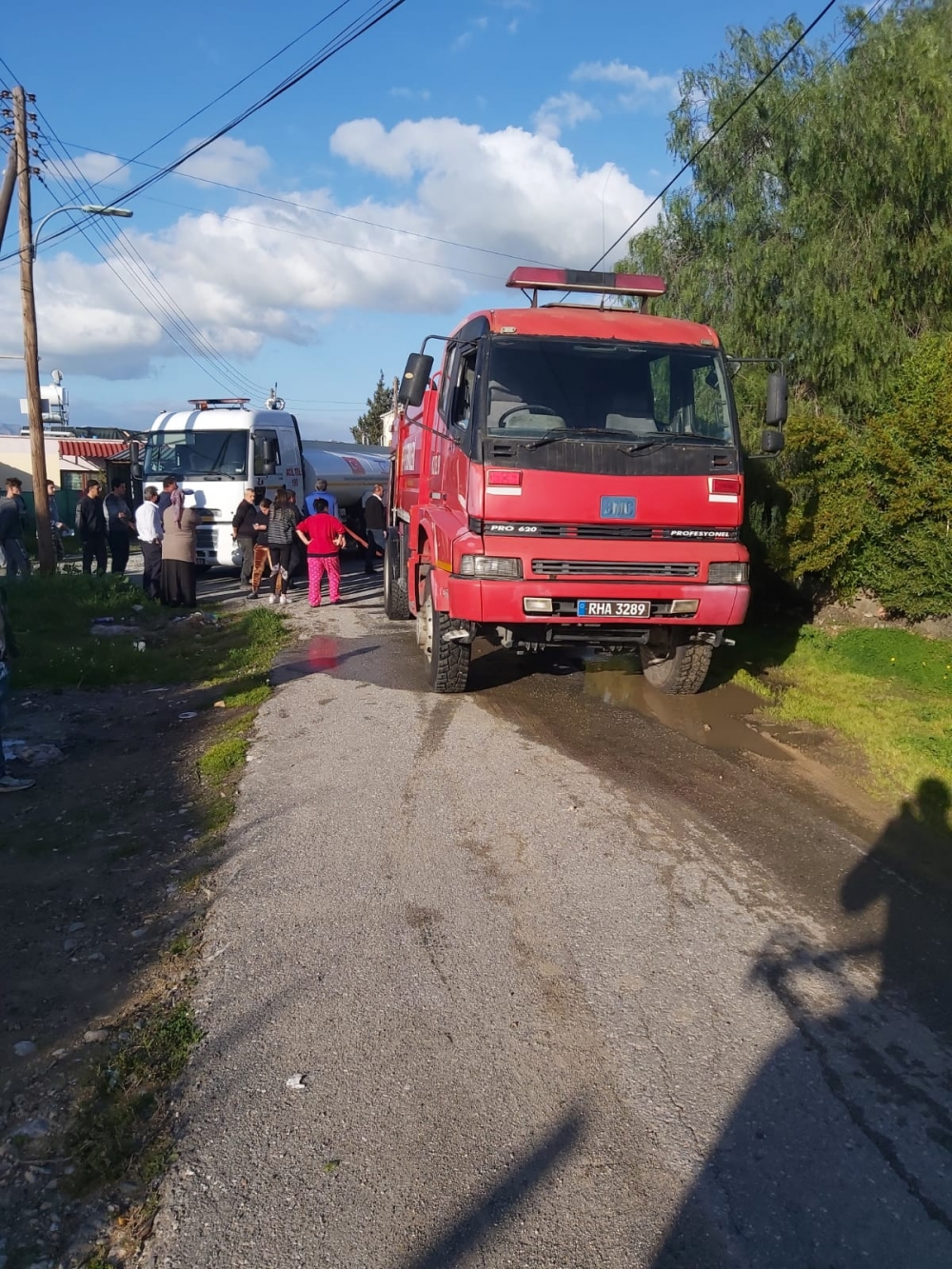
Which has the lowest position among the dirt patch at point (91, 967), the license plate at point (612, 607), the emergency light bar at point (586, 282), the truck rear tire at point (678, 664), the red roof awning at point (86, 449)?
the dirt patch at point (91, 967)

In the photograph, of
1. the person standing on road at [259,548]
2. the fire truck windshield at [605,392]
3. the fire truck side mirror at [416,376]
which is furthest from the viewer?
the person standing on road at [259,548]

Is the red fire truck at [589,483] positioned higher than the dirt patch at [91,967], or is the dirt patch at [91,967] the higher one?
the red fire truck at [589,483]

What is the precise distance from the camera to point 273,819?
5.64 metres

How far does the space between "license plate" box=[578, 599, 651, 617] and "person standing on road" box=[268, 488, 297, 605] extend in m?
7.98

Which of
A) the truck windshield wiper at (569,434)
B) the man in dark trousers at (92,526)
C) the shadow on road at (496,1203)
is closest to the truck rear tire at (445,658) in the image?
the truck windshield wiper at (569,434)

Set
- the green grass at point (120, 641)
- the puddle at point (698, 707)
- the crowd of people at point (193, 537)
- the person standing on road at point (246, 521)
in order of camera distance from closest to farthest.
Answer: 1. the puddle at point (698, 707)
2. the green grass at point (120, 641)
3. the crowd of people at point (193, 537)
4. the person standing on road at point (246, 521)

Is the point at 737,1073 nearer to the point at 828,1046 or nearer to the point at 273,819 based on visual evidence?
the point at 828,1046

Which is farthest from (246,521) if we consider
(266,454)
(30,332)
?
(30,332)

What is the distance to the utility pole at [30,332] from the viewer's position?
56.9 feet

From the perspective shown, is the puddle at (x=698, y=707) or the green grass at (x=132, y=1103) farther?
the puddle at (x=698, y=707)

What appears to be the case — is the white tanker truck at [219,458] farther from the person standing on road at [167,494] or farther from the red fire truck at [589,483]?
the red fire truck at [589,483]

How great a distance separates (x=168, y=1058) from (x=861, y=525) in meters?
9.28

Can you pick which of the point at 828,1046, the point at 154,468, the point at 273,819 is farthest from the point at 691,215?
the point at 828,1046

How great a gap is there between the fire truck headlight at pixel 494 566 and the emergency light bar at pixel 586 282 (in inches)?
120
